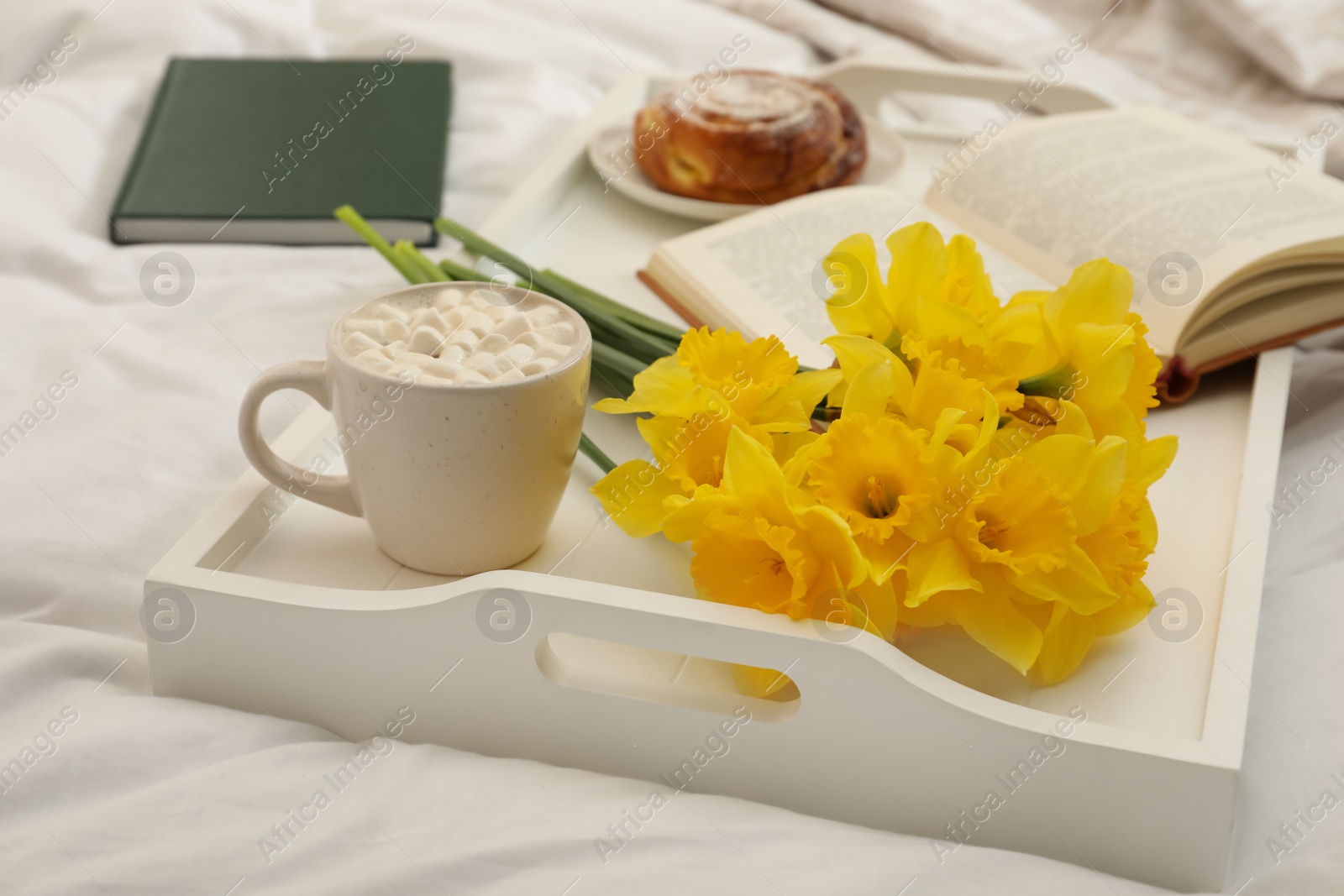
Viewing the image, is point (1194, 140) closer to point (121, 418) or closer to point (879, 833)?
point (879, 833)

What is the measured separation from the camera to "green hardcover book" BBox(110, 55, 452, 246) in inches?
45.6

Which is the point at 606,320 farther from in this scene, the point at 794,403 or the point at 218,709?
the point at 218,709

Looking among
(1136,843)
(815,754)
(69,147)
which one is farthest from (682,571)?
(69,147)

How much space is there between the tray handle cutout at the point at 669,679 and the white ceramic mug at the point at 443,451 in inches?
3.0

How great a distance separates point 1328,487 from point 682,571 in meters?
0.52

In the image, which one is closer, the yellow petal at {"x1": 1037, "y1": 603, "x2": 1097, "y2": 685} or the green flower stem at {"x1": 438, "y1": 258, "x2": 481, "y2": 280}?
the yellow petal at {"x1": 1037, "y1": 603, "x2": 1097, "y2": 685}

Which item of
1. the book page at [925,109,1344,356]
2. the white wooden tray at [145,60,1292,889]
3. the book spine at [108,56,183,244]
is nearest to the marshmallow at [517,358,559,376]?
the white wooden tray at [145,60,1292,889]

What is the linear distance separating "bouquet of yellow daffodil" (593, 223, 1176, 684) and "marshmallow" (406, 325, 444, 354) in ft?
0.32

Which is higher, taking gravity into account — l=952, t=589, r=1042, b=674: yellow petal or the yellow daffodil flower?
the yellow daffodil flower

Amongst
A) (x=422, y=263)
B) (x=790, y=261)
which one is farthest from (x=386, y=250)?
(x=790, y=261)

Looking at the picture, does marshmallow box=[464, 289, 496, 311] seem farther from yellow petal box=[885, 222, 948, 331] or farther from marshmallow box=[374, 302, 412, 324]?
yellow petal box=[885, 222, 948, 331]

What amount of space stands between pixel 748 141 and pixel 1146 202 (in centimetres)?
37

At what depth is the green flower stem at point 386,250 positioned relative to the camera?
94 cm

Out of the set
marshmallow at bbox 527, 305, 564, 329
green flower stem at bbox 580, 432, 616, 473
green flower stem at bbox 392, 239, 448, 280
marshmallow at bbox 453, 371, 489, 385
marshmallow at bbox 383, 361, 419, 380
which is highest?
marshmallow at bbox 527, 305, 564, 329
